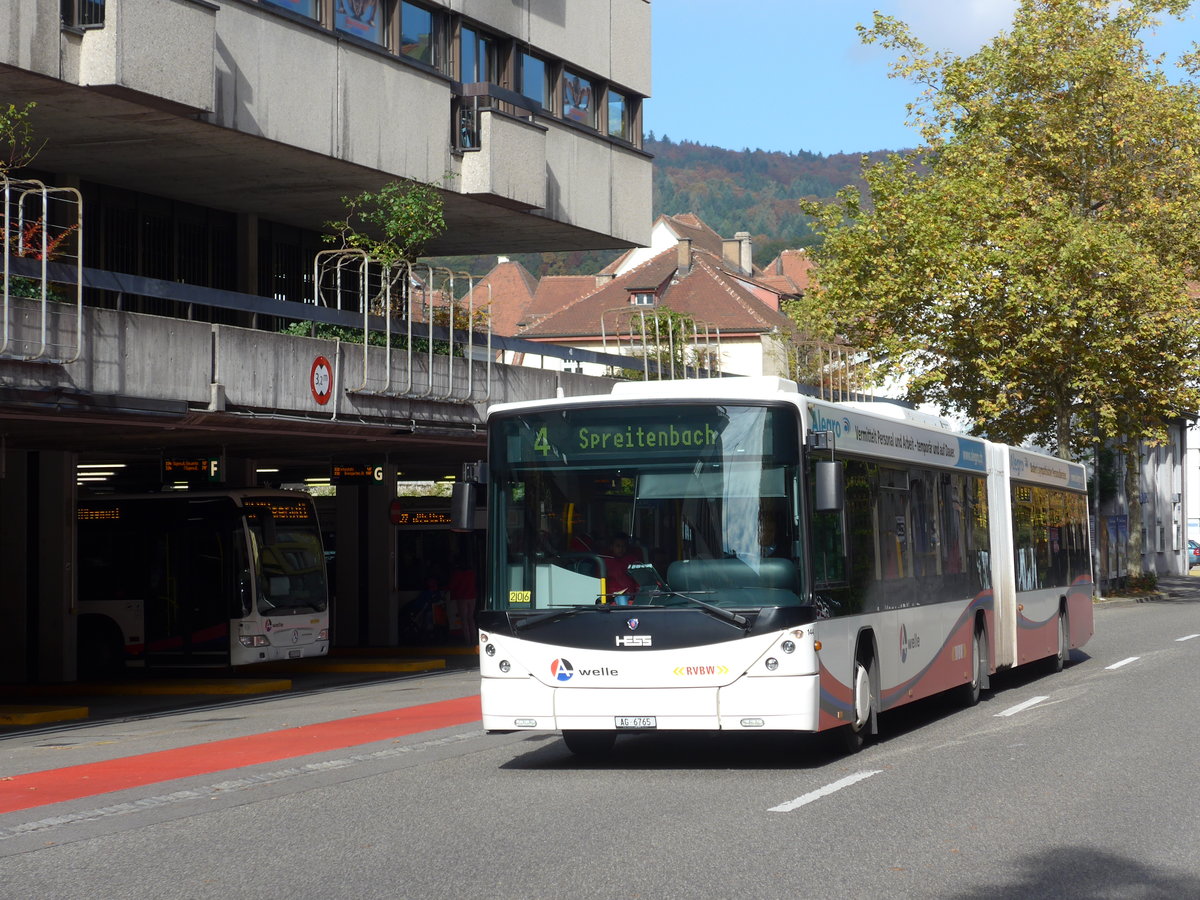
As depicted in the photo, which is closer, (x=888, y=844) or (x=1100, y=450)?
(x=888, y=844)

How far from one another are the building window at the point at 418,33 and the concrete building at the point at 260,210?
0.18 feet

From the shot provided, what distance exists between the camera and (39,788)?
12.6 m

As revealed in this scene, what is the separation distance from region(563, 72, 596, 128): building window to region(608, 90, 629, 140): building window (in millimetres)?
627

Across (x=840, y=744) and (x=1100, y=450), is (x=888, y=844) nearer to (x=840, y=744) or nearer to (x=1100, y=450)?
(x=840, y=744)

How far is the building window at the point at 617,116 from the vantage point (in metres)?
31.9

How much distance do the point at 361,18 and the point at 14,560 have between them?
9267 millimetres

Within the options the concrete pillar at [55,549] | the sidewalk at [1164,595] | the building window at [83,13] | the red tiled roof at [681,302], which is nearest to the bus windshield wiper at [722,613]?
the building window at [83,13]

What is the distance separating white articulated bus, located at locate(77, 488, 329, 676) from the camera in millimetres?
24531

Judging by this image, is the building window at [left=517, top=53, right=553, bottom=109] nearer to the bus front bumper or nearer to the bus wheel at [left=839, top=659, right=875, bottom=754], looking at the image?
the bus wheel at [left=839, top=659, right=875, bottom=754]

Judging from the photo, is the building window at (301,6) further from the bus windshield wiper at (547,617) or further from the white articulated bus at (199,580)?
the bus windshield wiper at (547,617)

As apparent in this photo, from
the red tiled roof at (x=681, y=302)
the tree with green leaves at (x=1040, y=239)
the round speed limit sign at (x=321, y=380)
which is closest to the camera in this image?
the round speed limit sign at (x=321, y=380)

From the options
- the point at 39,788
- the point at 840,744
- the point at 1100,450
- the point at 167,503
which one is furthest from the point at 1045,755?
the point at 1100,450

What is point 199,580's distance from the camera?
24.8 m

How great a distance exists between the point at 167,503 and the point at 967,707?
13.2m
